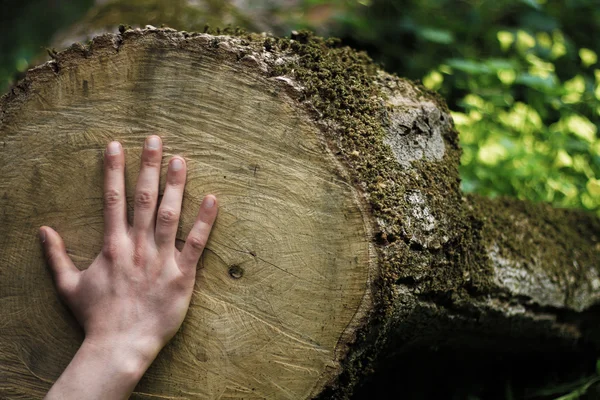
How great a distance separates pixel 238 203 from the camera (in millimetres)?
1427

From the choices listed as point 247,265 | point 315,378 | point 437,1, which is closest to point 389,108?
point 247,265

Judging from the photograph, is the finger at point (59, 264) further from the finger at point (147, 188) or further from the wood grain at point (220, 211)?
the finger at point (147, 188)

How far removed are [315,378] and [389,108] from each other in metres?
0.80

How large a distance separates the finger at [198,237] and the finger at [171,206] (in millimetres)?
47

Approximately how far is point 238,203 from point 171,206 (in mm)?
176

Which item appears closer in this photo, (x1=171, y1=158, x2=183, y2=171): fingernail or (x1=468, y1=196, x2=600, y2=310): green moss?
(x1=171, y1=158, x2=183, y2=171): fingernail

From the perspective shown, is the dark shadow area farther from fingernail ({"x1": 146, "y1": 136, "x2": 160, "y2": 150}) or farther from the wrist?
fingernail ({"x1": 146, "y1": 136, "x2": 160, "y2": 150})

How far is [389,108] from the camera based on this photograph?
1582 mm

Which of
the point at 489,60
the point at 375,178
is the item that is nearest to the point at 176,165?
the point at 375,178

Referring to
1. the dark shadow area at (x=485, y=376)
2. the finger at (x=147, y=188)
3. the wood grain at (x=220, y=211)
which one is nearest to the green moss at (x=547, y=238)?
the dark shadow area at (x=485, y=376)

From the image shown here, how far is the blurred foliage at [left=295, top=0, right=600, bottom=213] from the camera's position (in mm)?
2846

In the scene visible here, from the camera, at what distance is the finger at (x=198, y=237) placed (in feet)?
4.59

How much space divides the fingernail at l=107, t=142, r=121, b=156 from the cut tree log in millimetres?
38

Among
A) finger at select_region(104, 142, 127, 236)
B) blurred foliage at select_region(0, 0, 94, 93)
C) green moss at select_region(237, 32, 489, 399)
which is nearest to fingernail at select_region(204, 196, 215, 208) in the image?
finger at select_region(104, 142, 127, 236)
